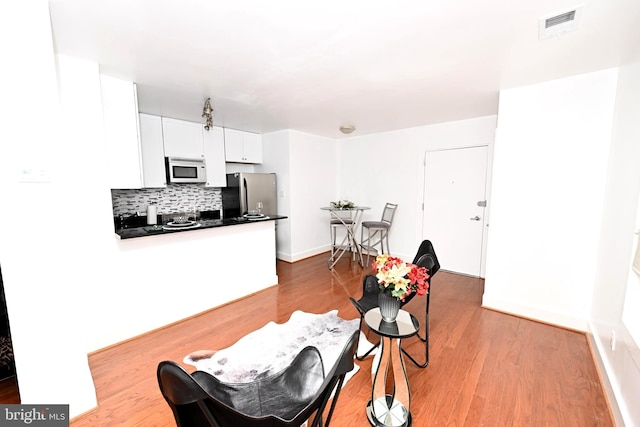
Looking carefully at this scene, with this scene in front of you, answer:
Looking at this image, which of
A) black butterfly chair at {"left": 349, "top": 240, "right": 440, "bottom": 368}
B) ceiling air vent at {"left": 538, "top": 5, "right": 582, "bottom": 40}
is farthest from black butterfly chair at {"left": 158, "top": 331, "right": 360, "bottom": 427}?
ceiling air vent at {"left": 538, "top": 5, "right": 582, "bottom": 40}

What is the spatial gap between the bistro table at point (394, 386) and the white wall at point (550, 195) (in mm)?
1780

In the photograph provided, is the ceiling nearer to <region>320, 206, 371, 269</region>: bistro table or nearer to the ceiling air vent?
the ceiling air vent

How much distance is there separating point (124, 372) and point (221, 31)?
2.42m

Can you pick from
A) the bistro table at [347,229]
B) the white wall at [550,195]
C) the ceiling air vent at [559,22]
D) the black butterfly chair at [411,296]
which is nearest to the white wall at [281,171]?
the bistro table at [347,229]

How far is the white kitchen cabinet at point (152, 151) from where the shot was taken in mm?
3461

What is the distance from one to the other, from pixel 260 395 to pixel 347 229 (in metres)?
3.36

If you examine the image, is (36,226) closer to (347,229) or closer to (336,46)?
(336,46)

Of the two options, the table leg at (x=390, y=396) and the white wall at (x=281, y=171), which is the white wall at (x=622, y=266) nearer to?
the table leg at (x=390, y=396)

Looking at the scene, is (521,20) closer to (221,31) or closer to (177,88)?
(221,31)

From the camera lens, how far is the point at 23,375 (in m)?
1.41

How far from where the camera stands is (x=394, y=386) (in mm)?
1590

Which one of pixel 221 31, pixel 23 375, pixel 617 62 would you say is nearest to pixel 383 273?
pixel 221 31

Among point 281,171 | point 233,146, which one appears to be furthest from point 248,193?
point 233,146

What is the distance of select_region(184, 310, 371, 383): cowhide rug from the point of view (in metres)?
1.97
